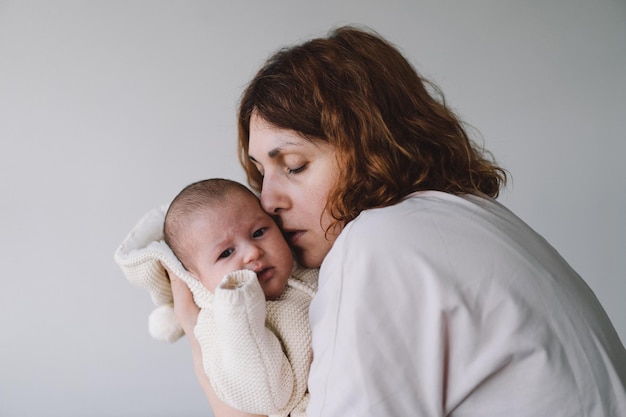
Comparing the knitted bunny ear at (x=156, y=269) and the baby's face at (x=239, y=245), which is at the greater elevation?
the baby's face at (x=239, y=245)

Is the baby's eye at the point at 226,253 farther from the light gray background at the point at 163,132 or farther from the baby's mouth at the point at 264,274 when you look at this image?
the light gray background at the point at 163,132

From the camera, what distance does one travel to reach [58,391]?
286 centimetres

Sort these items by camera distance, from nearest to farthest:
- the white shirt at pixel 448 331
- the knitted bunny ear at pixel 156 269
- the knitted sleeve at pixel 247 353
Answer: the white shirt at pixel 448 331 < the knitted sleeve at pixel 247 353 < the knitted bunny ear at pixel 156 269

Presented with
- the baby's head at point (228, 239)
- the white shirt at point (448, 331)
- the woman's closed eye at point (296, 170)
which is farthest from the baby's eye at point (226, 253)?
the white shirt at point (448, 331)

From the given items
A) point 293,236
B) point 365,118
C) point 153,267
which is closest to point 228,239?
point 293,236

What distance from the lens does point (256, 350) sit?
1185mm

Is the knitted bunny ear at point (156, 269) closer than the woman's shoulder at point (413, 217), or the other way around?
the woman's shoulder at point (413, 217)

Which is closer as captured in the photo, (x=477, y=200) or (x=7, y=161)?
(x=477, y=200)

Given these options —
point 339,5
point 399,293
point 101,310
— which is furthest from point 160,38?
point 399,293

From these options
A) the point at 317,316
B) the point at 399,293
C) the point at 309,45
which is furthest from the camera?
the point at 309,45

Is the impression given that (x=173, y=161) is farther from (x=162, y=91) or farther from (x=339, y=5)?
(x=339, y=5)

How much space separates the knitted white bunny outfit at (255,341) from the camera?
46.3 inches

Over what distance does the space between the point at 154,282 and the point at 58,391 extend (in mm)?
1642

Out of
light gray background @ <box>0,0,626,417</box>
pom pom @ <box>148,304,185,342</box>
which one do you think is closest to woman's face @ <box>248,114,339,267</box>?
pom pom @ <box>148,304,185,342</box>
